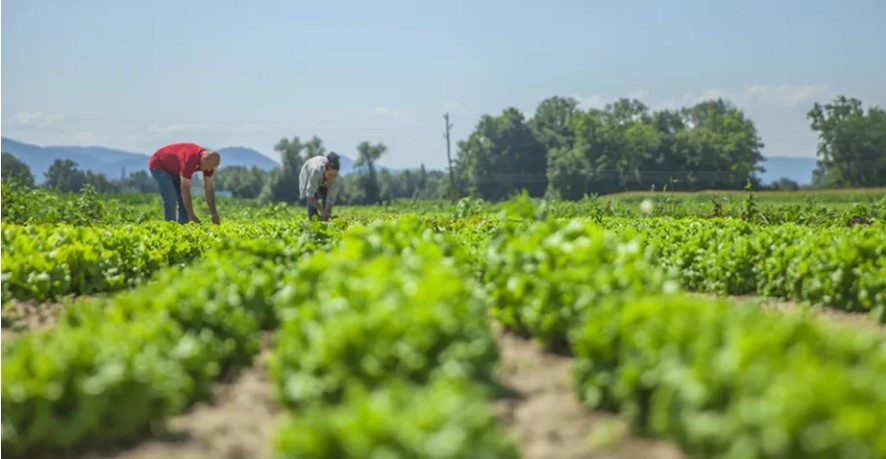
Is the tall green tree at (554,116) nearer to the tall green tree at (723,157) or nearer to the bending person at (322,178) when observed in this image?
the tall green tree at (723,157)

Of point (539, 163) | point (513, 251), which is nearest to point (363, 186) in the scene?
point (539, 163)

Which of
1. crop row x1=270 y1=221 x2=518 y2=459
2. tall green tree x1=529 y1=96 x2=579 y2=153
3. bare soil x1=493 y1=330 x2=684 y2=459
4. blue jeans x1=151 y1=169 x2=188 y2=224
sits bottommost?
bare soil x1=493 y1=330 x2=684 y2=459

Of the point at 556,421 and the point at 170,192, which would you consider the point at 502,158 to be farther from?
the point at 556,421

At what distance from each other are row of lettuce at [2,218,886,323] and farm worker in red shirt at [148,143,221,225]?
1826 mm

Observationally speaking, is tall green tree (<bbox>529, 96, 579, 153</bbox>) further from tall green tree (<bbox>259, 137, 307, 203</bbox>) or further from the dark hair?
the dark hair

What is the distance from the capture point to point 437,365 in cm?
446

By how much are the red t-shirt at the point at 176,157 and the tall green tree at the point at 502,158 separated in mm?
94577

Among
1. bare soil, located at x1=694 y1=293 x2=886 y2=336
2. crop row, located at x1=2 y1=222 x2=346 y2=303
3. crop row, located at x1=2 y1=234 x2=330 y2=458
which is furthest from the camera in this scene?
crop row, located at x1=2 y1=222 x2=346 y2=303

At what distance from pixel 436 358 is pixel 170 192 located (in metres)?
10.3

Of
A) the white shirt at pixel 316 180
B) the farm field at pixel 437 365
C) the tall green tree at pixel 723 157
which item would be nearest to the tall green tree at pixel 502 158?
the tall green tree at pixel 723 157

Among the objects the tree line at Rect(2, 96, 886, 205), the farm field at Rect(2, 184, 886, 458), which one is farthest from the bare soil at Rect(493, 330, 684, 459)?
the tree line at Rect(2, 96, 886, 205)

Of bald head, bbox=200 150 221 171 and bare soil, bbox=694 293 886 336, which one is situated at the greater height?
bald head, bbox=200 150 221 171

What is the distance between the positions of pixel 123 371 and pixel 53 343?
1.57 feet

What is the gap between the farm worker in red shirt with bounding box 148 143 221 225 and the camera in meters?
13.1
